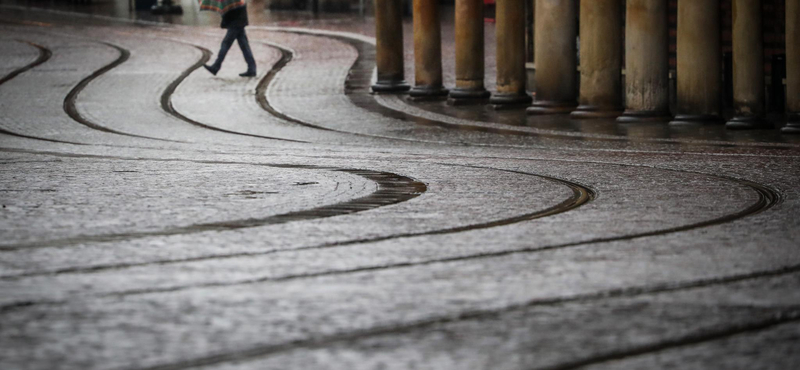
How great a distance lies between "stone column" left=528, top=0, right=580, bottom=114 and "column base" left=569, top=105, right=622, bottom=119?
0.78 metres

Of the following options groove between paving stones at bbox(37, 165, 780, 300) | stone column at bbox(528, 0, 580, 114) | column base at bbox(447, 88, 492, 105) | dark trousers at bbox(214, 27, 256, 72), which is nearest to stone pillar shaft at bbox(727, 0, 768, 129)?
stone column at bbox(528, 0, 580, 114)

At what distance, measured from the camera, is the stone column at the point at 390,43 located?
Result: 724 inches

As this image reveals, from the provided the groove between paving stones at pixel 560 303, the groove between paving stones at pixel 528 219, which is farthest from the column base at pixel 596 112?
the groove between paving stones at pixel 560 303

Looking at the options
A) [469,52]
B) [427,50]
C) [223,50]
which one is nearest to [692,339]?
→ [469,52]

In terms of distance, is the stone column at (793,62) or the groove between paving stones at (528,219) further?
the stone column at (793,62)

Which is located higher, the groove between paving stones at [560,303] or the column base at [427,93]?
the column base at [427,93]

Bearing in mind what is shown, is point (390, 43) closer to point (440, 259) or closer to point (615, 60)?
point (615, 60)

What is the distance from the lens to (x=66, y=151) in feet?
36.9

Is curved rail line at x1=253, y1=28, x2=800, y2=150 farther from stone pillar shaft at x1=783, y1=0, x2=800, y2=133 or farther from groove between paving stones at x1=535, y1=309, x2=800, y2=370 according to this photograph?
groove between paving stones at x1=535, y1=309, x2=800, y2=370

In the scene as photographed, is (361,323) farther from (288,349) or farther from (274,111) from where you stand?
(274,111)

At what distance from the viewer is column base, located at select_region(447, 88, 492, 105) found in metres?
A: 16.8

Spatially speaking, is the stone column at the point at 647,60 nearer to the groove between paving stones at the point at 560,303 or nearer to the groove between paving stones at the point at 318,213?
the groove between paving stones at the point at 318,213

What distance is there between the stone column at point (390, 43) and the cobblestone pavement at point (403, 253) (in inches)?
236

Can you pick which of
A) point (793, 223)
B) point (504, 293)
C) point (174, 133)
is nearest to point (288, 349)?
point (504, 293)
